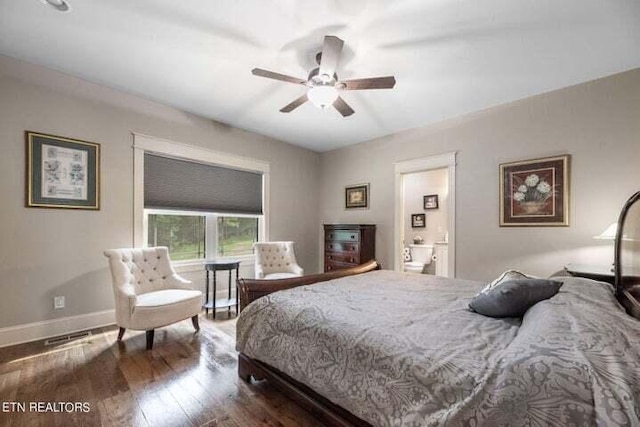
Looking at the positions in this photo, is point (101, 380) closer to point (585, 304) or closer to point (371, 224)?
point (585, 304)

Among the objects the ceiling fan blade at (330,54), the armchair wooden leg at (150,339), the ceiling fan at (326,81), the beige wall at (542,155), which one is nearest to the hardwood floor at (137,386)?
the armchair wooden leg at (150,339)

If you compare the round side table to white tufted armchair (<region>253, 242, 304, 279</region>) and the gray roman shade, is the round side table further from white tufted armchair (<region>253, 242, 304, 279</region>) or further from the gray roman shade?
the gray roman shade

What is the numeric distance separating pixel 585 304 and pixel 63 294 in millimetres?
4265

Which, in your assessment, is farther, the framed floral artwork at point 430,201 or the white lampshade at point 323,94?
the framed floral artwork at point 430,201

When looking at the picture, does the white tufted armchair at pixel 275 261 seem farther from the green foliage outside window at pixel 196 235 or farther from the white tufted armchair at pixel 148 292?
the white tufted armchair at pixel 148 292

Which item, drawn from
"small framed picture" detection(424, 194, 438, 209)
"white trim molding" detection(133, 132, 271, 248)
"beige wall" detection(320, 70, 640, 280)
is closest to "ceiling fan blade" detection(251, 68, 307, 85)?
"white trim molding" detection(133, 132, 271, 248)

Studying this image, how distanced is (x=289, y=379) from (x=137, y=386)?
46.1 inches

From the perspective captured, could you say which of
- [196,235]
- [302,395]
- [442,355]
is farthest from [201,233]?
[442,355]

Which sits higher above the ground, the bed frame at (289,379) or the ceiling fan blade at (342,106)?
the ceiling fan blade at (342,106)

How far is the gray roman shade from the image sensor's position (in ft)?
11.5

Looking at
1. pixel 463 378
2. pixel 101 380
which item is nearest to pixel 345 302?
pixel 463 378

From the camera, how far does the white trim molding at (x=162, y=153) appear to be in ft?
10.8

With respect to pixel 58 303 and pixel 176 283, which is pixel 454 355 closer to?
pixel 176 283

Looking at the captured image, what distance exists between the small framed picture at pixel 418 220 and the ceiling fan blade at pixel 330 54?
4.39 metres
